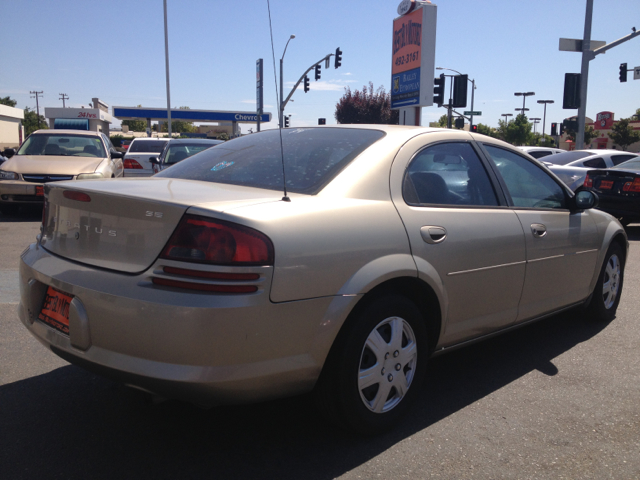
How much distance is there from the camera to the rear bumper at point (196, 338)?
2.15 meters

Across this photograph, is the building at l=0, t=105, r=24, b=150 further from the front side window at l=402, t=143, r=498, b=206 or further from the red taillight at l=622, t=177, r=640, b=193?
the front side window at l=402, t=143, r=498, b=206

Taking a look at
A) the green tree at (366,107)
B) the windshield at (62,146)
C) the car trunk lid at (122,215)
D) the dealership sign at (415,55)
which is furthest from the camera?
the green tree at (366,107)

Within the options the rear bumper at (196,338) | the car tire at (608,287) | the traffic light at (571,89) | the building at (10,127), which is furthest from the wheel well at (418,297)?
the building at (10,127)

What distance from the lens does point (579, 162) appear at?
1367 centimetres

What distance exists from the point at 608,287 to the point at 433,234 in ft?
8.45

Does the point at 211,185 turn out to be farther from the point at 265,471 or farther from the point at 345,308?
→ the point at 265,471

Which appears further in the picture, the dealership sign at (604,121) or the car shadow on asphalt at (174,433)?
the dealership sign at (604,121)

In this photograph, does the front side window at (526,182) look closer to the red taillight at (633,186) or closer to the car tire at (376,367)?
the car tire at (376,367)

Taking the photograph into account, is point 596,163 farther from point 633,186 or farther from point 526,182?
point 526,182

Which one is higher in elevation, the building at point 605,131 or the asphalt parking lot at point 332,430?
the building at point 605,131

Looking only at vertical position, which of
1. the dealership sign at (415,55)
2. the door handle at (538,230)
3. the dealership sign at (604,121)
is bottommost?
the door handle at (538,230)

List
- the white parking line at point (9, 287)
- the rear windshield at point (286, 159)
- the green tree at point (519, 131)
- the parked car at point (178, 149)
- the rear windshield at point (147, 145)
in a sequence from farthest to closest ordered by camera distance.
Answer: the green tree at point (519, 131), the rear windshield at point (147, 145), the parked car at point (178, 149), the white parking line at point (9, 287), the rear windshield at point (286, 159)

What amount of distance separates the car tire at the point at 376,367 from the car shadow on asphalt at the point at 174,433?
13cm

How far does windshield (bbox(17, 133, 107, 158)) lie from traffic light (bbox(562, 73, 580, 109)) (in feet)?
51.0
